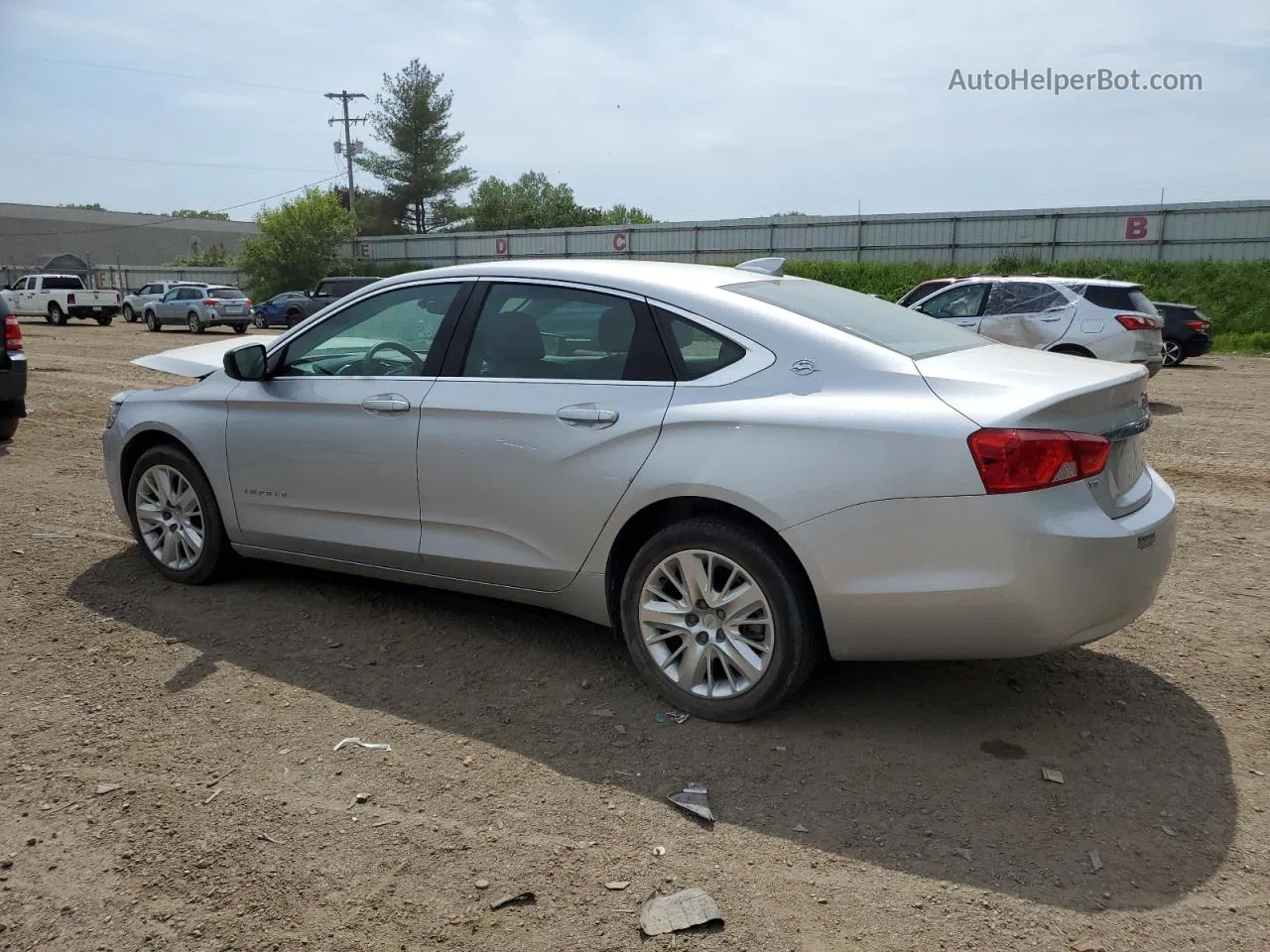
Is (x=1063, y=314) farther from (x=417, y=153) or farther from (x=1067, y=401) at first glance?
(x=417, y=153)

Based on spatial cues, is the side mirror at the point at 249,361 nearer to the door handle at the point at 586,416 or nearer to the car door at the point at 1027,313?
the door handle at the point at 586,416

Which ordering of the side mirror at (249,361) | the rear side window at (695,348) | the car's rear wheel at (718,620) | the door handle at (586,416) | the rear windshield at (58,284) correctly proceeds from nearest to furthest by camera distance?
the car's rear wheel at (718,620) < the rear side window at (695,348) < the door handle at (586,416) < the side mirror at (249,361) < the rear windshield at (58,284)

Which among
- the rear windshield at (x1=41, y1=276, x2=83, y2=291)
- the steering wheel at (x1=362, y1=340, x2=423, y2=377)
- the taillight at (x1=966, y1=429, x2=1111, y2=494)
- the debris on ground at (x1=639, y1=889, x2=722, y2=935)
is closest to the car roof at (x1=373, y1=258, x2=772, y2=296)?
the steering wheel at (x1=362, y1=340, x2=423, y2=377)

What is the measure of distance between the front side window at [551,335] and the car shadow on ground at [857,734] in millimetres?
1228

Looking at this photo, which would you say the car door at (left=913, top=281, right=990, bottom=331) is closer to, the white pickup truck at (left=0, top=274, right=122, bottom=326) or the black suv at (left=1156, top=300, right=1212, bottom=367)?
the black suv at (left=1156, top=300, right=1212, bottom=367)

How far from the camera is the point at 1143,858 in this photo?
299 cm

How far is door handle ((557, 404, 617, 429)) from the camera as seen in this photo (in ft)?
13.0

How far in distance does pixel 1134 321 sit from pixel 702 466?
11.2 metres

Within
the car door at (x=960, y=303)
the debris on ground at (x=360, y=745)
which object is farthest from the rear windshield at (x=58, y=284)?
the debris on ground at (x=360, y=745)

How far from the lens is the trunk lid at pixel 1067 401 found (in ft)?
11.0

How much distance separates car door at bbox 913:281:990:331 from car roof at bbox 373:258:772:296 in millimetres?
9726

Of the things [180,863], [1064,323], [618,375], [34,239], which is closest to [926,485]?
[618,375]

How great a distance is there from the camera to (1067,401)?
3398 mm

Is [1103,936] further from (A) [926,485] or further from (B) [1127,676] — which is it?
(B) [1127,676]
